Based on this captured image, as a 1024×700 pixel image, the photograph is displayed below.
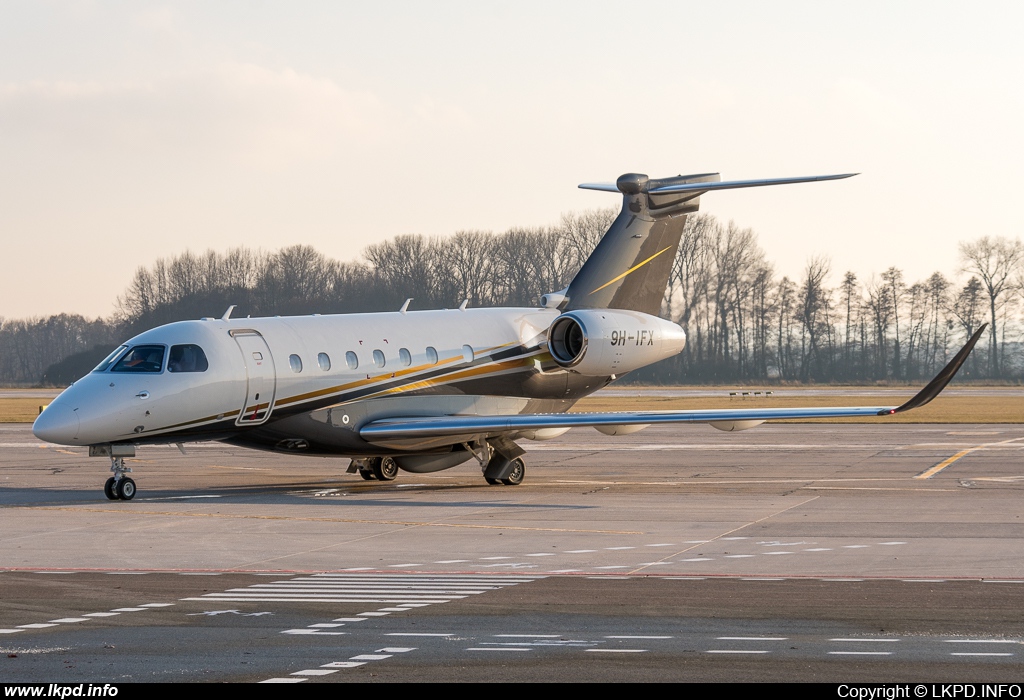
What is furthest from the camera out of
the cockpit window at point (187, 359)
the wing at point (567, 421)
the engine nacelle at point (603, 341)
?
the engine nacelle at point (603, 341)

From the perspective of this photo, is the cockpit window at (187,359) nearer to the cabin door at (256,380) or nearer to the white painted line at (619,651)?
the cabin door at (256,380)

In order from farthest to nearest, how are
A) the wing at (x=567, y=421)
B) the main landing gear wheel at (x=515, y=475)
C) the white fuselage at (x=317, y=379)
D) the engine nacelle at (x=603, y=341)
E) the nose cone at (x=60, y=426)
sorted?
the engine nacelle at (x=603, y=341) → the main landing gear wheel at (x=515, y=475) → the wing at (x=567, y=421) → the white fuselage at (x=317, y=379) → the nose cone at (x=60, y=426)

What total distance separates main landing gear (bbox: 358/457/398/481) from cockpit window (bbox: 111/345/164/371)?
6.09m

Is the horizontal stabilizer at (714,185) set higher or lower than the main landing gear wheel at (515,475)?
higher

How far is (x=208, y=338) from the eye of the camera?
2136 cm

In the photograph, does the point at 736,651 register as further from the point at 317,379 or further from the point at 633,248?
the point at 633,248

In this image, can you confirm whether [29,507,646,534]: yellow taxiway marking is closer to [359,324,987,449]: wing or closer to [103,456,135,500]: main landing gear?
[103,456,135,500]: main landing gear

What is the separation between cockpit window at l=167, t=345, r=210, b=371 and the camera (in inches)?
821

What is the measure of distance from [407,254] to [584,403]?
121ft

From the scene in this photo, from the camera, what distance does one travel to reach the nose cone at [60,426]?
19.5m

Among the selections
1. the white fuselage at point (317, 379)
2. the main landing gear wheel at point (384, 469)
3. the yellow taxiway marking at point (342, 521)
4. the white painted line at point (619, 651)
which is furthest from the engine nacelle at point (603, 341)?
the white painted line at point (619, 651)

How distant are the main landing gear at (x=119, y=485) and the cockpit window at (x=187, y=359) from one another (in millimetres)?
1885

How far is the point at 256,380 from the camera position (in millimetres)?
21516

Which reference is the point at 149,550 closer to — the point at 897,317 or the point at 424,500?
the point at 424,500
